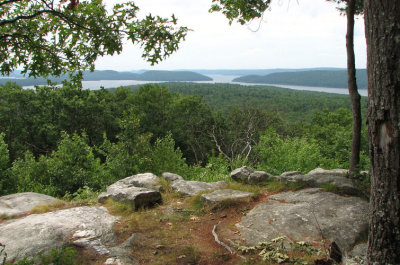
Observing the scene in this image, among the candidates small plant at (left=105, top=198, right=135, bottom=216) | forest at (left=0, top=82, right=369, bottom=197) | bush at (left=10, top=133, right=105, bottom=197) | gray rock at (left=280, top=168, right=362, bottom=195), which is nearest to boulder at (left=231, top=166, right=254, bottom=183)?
gray rock at (left=280, top=168, right=362, bottom=195)

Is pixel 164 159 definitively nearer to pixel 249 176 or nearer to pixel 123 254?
pixel 249 176

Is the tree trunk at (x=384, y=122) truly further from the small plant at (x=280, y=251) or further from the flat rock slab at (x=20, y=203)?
the flat rock slab at (x=20, y=203)

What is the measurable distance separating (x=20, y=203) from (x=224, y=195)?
4.54m

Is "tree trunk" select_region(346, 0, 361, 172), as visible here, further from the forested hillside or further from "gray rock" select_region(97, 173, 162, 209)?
the forested hillside

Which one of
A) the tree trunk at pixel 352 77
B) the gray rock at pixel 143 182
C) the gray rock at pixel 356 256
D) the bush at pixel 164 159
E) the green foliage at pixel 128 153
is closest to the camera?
the gray rock at pixel 356 256

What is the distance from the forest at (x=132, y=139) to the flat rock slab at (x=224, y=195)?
2918 mm

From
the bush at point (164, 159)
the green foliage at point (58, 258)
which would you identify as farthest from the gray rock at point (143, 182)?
the bush at point (164, 159)

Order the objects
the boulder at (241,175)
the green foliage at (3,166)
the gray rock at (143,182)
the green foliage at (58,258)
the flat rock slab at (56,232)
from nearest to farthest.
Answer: the green foliage at (58,258) < the flat rock slab at (56,232) < the gray rock at (143,182) < the boulder at (241,175) < the green foliage at (3,166)

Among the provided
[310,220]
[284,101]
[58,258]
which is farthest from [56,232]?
[284,101]

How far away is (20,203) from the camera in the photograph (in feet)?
22.2

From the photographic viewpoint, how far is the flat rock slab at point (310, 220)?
4562 mm

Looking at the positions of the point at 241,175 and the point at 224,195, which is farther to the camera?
the point at 241,175

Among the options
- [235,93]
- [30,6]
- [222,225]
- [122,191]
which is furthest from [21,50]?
[235,93]

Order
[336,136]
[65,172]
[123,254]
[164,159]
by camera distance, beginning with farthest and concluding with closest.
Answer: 1. [336,136]
2. [164,159]
3. [65,172]
4. [123,254]
